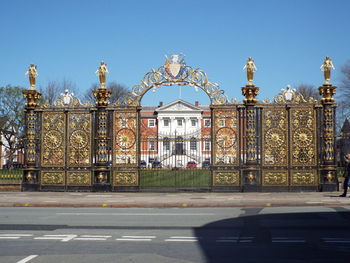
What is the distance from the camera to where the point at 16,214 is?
49.0 ft

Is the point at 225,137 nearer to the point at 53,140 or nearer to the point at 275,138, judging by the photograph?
the point at 275,138

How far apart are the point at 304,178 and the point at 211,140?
4.49 meters

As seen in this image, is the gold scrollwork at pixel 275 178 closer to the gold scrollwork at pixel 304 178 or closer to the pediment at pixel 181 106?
the gold scrollwork at pixel 304 178

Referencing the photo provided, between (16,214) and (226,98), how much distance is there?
11622 mm

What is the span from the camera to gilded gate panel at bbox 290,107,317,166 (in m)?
23.0

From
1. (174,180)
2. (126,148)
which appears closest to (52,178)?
(126,148)

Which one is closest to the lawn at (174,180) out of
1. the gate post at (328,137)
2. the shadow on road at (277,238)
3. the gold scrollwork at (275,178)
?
the gold scrollwork at (275,178)

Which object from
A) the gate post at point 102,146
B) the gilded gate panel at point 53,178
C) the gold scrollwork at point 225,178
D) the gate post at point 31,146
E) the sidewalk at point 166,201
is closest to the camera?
the sidewalk at point 166,201

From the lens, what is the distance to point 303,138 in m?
23.0

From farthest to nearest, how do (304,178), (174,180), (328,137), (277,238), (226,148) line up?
1. (174,180)
2. (226,148)
3. (304,178)
4. (328,137)
5. (277,238)

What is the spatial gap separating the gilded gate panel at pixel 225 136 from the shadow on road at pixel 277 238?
927 cm

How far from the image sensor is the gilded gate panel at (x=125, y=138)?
77.7 feet

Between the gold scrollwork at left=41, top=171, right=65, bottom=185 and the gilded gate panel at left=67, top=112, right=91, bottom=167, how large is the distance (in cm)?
74

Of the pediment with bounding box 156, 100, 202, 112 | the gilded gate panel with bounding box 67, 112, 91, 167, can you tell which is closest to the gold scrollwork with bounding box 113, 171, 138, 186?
the gilded gate panel with bounding box 67, 112, 91, 167
